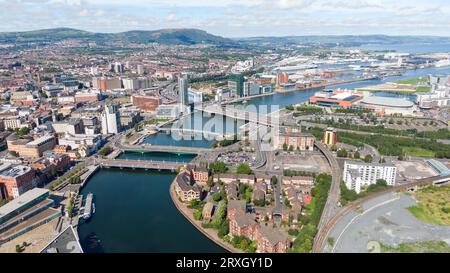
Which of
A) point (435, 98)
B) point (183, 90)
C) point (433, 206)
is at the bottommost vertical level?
point (433, 206)

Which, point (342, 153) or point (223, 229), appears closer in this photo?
point (223, 229)

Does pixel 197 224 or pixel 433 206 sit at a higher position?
pixel 433 206

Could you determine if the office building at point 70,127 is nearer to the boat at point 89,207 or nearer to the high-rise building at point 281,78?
the boat at point 89,207

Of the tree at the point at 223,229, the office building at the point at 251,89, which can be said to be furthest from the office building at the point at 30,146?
the office building at the point at 251,89

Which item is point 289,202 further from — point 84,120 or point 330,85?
point 330,85

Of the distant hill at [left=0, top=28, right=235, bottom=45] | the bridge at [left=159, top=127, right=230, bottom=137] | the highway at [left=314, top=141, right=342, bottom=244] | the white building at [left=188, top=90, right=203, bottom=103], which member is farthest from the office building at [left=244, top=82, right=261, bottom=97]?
the distant hill at [left=0, top=28, right=235, bottom=45]

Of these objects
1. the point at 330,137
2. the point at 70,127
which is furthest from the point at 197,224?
the point at 70,127

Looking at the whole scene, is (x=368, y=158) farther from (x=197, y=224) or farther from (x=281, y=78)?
(x=281, y=78)

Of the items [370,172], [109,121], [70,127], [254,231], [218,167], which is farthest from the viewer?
[109,121]
